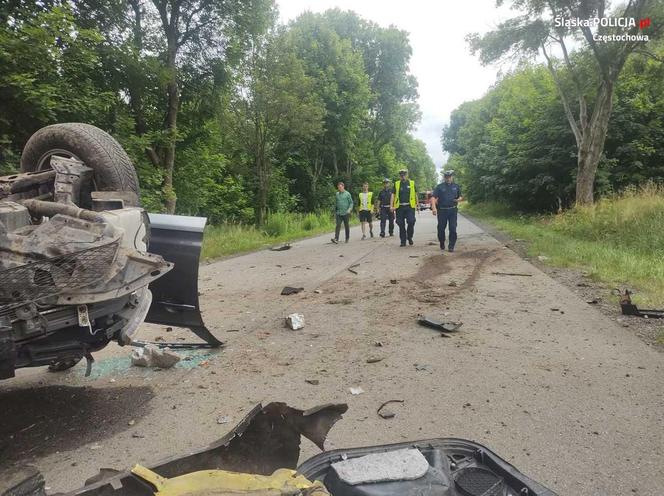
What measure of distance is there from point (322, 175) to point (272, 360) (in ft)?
102

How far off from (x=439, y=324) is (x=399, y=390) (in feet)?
5.59

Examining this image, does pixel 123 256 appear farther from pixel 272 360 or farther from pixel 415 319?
pixel 415 319

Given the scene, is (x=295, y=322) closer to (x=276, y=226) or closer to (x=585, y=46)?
(x=276, y=226)

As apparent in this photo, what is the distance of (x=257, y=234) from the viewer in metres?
17.2

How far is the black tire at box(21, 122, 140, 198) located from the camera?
10.9ft

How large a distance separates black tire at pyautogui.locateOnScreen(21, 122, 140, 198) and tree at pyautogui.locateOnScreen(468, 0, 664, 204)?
16139mm

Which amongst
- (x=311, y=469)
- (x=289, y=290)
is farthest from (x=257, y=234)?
(x=311, y=469)

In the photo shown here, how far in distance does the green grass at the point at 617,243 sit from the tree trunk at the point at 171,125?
959 cm

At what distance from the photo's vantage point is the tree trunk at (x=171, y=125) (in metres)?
13.0

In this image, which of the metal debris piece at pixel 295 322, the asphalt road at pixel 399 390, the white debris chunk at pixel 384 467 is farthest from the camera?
the metal debris piece at pixel 295 322

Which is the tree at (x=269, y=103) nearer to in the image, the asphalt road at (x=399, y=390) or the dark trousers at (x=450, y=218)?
the dark trousers at (x=450, y=218)

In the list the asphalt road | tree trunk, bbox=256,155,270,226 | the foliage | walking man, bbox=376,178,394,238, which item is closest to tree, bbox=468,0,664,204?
the foliage

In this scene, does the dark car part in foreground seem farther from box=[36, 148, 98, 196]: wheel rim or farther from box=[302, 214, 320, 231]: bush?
box=[302, 214, 320, 231]: bush

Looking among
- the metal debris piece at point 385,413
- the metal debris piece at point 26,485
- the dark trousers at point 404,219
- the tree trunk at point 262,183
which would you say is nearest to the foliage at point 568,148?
the dark trousers at point 404,219
